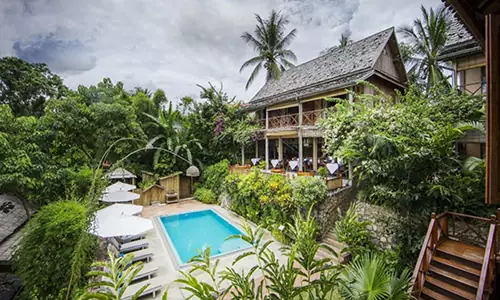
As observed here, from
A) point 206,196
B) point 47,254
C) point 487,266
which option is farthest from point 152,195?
point 487,266

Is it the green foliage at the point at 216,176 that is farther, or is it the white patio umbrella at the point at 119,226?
the green foliage at the point at 216,176

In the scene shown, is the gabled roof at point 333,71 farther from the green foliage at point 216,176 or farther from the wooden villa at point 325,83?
the green foliage at point 216,176

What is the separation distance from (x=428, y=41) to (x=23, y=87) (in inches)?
1316

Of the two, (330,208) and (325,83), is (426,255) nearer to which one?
(330,208)

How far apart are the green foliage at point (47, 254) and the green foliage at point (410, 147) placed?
9.07m

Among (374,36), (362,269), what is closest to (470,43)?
(374,36)

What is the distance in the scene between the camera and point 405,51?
20.5 metres

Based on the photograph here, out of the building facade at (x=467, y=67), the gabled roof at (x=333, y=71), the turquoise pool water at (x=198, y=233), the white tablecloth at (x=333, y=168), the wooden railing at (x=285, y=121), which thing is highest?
the gabled roof at (x=333, y=71)

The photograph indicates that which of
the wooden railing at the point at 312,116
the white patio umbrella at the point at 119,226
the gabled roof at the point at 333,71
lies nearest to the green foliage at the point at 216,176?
the gabled roof at the point at 333,71

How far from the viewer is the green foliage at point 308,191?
9398 mm

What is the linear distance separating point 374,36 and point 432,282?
14.0 metres

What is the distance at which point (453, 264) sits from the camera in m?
5.71

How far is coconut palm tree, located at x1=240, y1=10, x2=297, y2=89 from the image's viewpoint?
20.6 metres

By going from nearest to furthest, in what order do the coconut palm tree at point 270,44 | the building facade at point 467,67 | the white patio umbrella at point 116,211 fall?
the white patio umbrella at point 116,211 < the building facade at point 467,67 < the coconut palm tree at point 270,44
